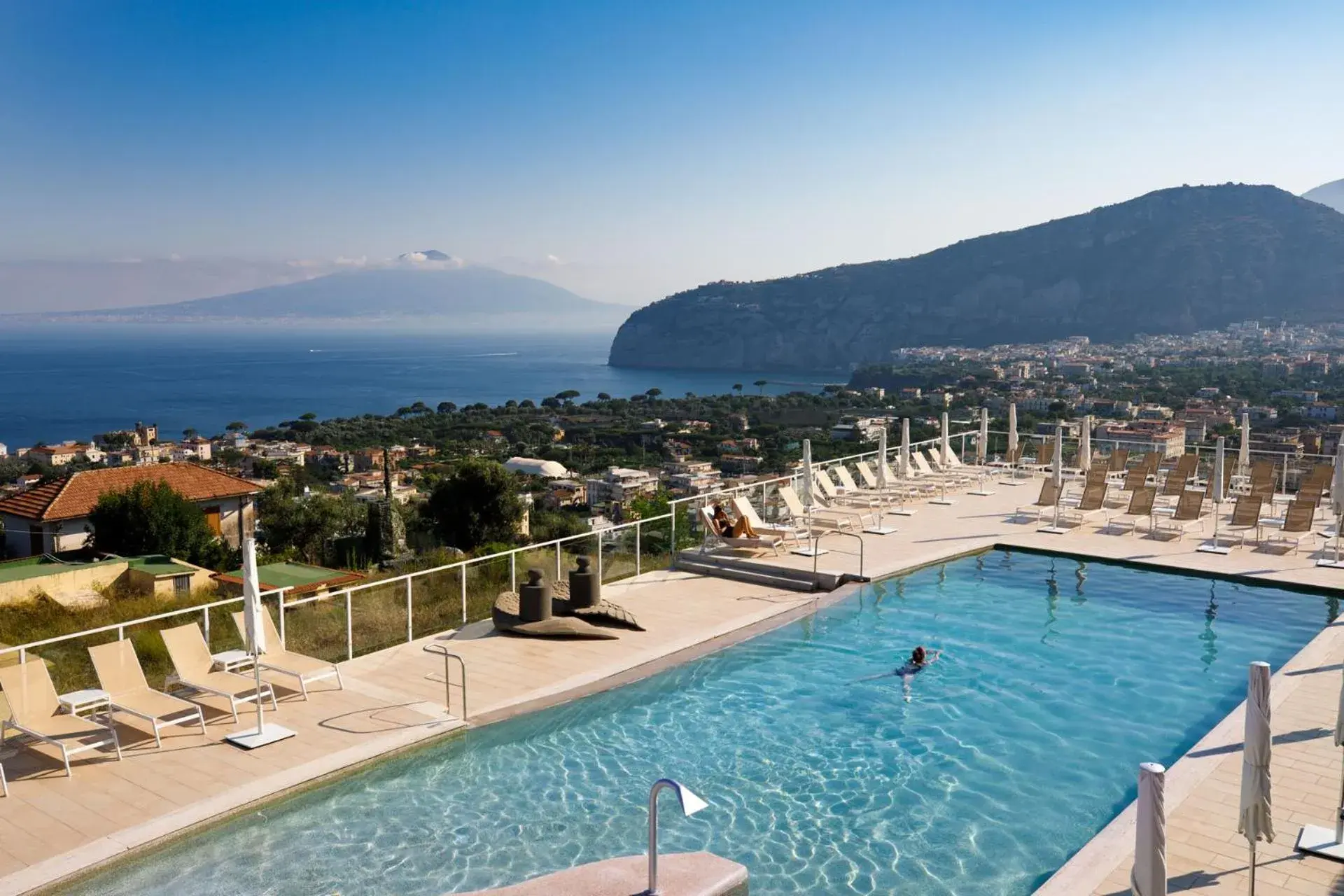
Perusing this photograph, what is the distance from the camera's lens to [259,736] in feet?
21.4

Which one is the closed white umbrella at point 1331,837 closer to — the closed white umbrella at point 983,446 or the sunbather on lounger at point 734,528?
the sunbather on lounger at point 734,528

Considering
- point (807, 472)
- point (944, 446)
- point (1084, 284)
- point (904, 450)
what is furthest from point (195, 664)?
point (1084, 284)

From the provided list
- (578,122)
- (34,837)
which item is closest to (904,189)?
(578,122)

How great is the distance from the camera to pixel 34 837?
5164 mm

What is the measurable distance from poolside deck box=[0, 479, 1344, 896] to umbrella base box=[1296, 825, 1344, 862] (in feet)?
0.27

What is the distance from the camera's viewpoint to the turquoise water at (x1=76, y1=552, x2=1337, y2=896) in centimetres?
535

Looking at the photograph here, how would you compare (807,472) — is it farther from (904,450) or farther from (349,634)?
(349,634)

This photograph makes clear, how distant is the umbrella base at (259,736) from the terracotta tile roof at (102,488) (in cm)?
2734

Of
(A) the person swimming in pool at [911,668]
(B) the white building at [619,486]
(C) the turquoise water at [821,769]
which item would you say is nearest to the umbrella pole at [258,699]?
(C) the turquoise water at [821,769]

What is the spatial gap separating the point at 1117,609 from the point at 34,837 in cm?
992

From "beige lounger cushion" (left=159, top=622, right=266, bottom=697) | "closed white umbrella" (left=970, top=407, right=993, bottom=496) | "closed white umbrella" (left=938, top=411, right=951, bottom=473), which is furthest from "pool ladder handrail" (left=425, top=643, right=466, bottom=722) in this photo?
"closed white umbrella" (left=970, top=407, right=993, bottom=496)

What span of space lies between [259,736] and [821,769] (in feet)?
12.6

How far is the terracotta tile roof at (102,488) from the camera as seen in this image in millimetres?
31328

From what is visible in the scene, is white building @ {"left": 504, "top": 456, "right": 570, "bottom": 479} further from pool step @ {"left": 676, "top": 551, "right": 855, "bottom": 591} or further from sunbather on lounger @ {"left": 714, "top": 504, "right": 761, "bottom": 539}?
pool step @ {"left": 676, "top": 551, "right": 855, "bottom": 591}
